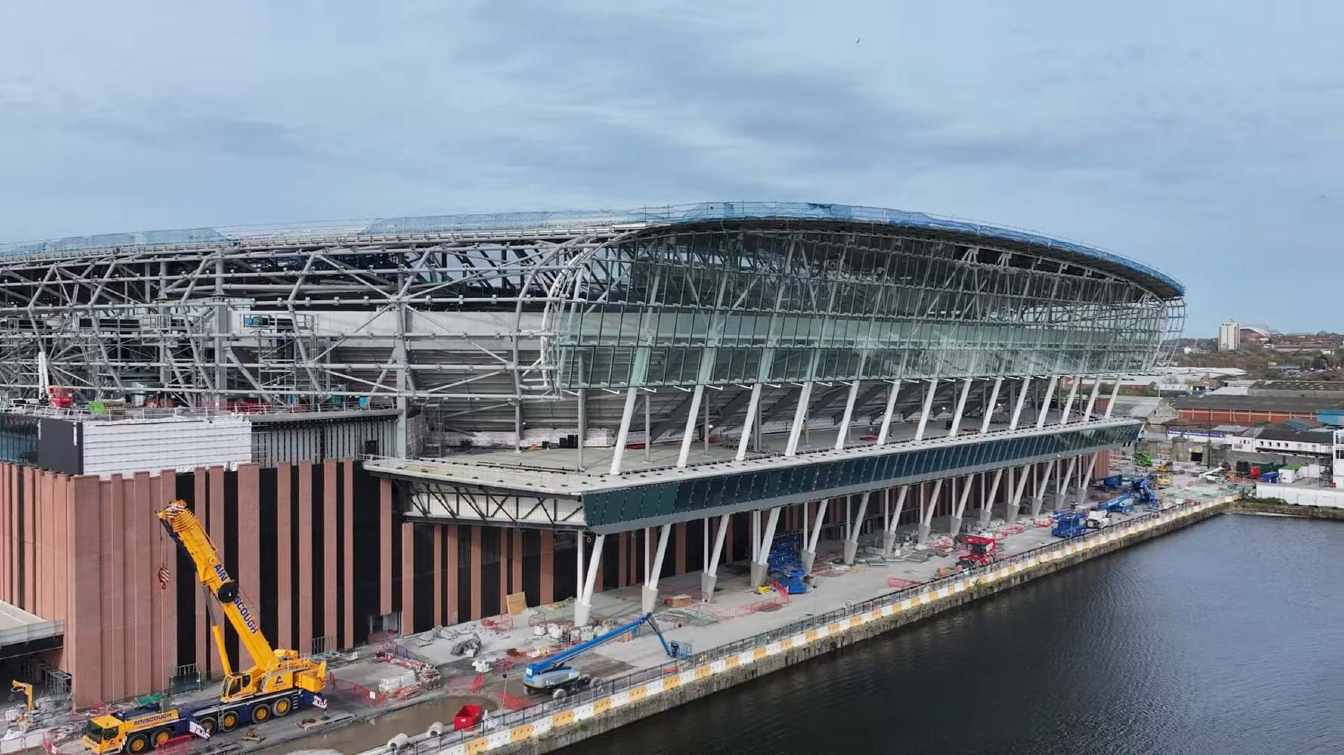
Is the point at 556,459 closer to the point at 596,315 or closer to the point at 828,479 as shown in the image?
the point at 596,315

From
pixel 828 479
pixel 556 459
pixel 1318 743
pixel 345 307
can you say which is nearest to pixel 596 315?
pixel 556 459

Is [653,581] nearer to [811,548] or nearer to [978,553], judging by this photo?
[811,548]

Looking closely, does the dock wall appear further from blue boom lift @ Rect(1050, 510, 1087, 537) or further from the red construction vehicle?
blue boom lift @ Rect(1050, 510, 1087, 537)

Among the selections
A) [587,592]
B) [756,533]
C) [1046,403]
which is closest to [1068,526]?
[1046,403]

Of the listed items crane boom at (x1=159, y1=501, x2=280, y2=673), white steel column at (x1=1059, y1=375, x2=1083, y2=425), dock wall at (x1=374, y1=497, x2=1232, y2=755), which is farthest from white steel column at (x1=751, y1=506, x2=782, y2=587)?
white steel column at (x1=1059, y1=375, x2=1083, y2=425)

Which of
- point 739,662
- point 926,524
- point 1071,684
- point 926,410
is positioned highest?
point 926,410

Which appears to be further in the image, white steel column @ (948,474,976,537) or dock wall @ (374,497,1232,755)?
white steel column @ (948,474,976,537)

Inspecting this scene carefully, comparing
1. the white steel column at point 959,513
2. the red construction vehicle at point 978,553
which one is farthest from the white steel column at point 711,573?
the white steel column at point 959,513

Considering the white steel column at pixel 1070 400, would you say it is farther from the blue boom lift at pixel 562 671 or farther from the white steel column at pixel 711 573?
the blue boom lift at pixel 562 671
